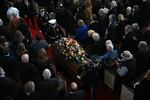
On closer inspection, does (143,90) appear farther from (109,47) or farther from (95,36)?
(95,36)

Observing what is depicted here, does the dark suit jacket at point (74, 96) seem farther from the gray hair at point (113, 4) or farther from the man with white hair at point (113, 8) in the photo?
the gray hair at point (113, 4)

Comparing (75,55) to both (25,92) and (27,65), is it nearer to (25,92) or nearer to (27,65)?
(27,65)

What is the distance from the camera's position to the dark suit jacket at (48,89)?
670 cm

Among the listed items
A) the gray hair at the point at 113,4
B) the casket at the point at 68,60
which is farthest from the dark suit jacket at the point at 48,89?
the gray hair at the point at 113,4

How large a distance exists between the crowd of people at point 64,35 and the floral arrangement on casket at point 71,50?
0.36m

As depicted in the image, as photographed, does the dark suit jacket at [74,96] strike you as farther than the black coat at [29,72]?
No

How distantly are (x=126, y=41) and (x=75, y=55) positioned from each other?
1.44m

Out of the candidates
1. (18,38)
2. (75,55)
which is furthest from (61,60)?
(18,38)

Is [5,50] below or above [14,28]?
below

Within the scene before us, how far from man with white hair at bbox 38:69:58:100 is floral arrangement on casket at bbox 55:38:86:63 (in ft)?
4.81

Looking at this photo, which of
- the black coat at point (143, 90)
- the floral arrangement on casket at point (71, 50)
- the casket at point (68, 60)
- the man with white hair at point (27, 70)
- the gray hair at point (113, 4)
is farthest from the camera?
the gray hair at point (113, 4)

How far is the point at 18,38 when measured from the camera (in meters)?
8.43

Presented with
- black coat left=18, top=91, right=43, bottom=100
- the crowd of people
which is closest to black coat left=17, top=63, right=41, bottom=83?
the crowd of people

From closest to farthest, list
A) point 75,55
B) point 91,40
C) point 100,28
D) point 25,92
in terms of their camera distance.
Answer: point 25,92 → point 75,55 → point 91,40 → point 100,28
